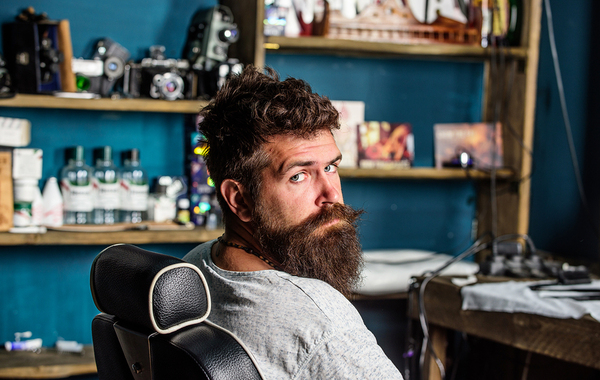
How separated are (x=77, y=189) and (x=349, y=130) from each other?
3.40 ft

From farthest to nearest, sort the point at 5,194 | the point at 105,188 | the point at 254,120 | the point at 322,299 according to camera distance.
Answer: the point at 105,188
the point at 5,194
the point at 254,120
the point at 322,299

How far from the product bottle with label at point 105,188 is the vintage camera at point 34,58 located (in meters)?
0.28

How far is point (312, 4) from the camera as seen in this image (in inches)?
87.7

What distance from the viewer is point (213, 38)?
2070 millimetres

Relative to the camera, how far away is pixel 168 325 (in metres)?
0.68

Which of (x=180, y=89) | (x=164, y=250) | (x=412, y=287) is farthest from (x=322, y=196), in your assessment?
(x=164, y=250)

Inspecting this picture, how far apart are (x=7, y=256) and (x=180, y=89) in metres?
0.87

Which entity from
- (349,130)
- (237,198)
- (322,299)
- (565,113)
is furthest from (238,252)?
(565,113)

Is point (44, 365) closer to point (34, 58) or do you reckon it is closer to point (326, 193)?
point (34, 58)

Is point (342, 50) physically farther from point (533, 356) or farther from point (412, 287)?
point (533, 356)

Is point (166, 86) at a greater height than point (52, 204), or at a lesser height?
greater

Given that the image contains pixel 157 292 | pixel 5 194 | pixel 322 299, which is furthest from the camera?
pixel 5 194

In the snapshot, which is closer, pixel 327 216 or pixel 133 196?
pixel 327 216

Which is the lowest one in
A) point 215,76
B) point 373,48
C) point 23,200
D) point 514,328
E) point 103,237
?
point 514,328
